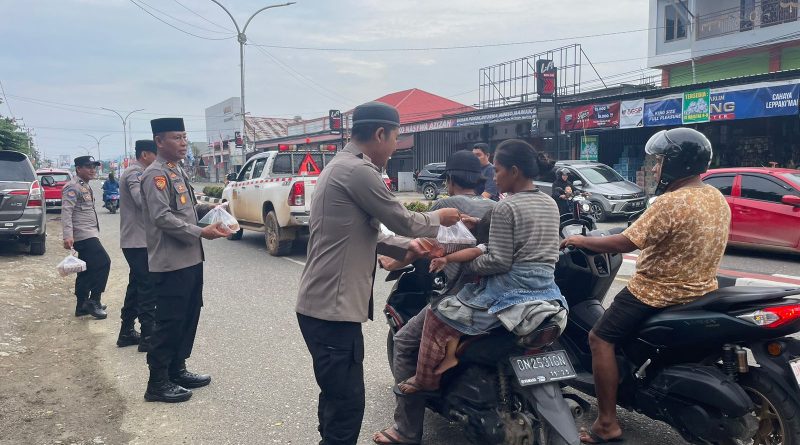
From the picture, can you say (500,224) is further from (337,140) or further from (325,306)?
(337,140)

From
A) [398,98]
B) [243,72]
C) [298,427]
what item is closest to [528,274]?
[298,427]

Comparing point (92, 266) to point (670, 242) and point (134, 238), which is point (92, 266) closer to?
point (134, 238)

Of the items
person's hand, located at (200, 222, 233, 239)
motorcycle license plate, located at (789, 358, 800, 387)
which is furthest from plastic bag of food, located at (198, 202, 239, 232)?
motorcycle license plate, located at (789, 358, 800, 387)

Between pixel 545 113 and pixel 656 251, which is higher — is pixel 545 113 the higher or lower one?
the higher one

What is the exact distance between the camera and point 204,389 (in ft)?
15.8

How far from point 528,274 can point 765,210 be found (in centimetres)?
865

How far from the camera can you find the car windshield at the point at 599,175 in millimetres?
17203

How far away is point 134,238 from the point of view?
19.2ft

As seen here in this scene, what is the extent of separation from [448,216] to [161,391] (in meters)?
2.69

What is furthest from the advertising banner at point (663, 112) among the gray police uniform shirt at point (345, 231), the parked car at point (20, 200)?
the gray police uniform shirt at point (345, 231)

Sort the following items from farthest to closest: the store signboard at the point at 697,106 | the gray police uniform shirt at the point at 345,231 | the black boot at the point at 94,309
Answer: the store signboard at the point at 697,106 → the black boot at the point at 94,309 → the gray police uniform shirt at the point at 345,231

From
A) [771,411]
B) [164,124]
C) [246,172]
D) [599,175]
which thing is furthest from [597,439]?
[599,175]

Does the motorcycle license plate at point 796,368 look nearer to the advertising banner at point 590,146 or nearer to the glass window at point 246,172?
the glass window at point 246,172

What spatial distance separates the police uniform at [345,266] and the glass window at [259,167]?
32.5 feet
